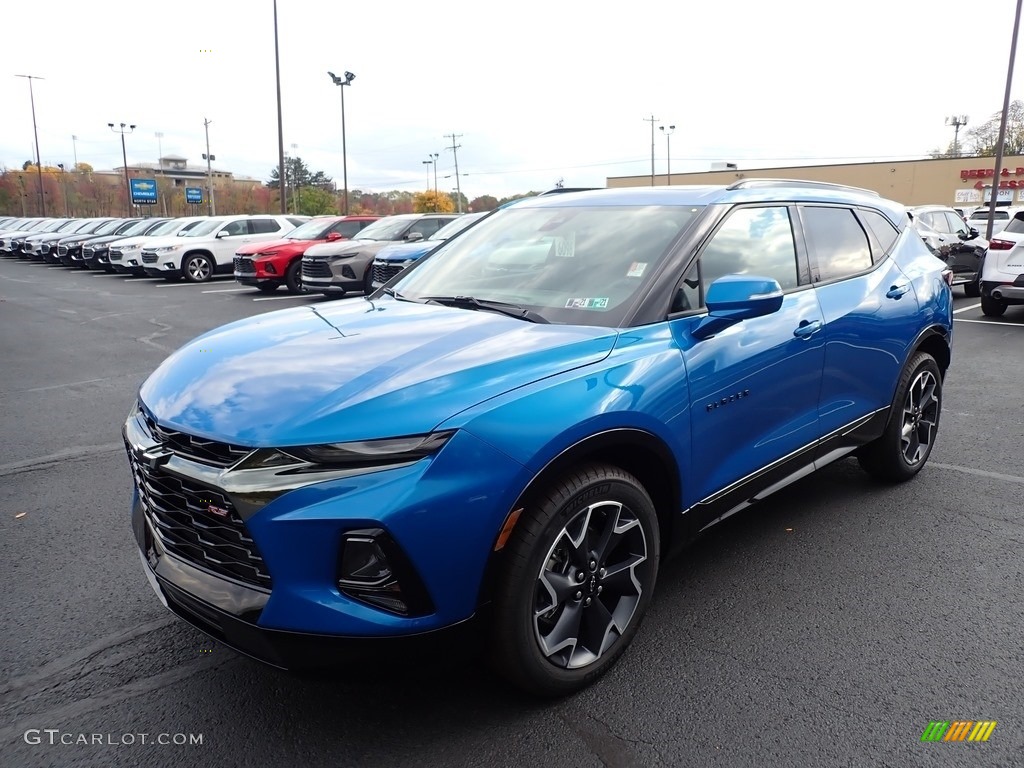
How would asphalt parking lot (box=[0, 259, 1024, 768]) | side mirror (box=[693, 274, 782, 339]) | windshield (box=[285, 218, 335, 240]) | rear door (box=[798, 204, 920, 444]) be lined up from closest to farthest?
asphalt parking lot (box=[0, 259, 1024, 768]), side mirror (box=[693, 274, 782, 339]), rear door (box=[798, 204, 920, 444]), windshield (box=[285, 218, 335, 240])

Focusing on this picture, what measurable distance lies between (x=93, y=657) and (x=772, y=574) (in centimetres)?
289

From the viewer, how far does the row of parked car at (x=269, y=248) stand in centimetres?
1480

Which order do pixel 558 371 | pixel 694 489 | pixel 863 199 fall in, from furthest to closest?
pixel 863 199 → pixel 694 489 → pixel 558 371

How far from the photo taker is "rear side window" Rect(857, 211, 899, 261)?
442 cm

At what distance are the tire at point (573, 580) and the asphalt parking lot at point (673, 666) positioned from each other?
0.15 m

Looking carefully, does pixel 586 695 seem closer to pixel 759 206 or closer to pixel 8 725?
pixel 8 725

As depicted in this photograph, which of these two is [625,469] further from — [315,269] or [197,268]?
[197,268]

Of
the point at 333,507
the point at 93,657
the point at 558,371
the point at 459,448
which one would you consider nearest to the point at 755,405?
the point at 558,371

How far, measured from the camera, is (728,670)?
2.82 metres

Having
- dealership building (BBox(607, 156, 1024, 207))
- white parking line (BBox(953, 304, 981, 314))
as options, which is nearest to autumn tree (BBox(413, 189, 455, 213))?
dealership building (BBox(607, 156, 1024, 207))

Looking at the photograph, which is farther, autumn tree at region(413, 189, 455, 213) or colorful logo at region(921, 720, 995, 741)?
autumn tree at region(413, 189, 455, 213)

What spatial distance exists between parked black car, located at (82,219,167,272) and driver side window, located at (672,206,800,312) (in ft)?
77.5

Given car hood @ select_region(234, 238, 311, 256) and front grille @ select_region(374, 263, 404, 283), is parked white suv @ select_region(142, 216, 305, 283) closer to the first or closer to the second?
car hood @ select_region(234, 238, 311, 256)

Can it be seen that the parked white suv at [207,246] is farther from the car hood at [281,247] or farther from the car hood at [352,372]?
the car hood at [352,372]
